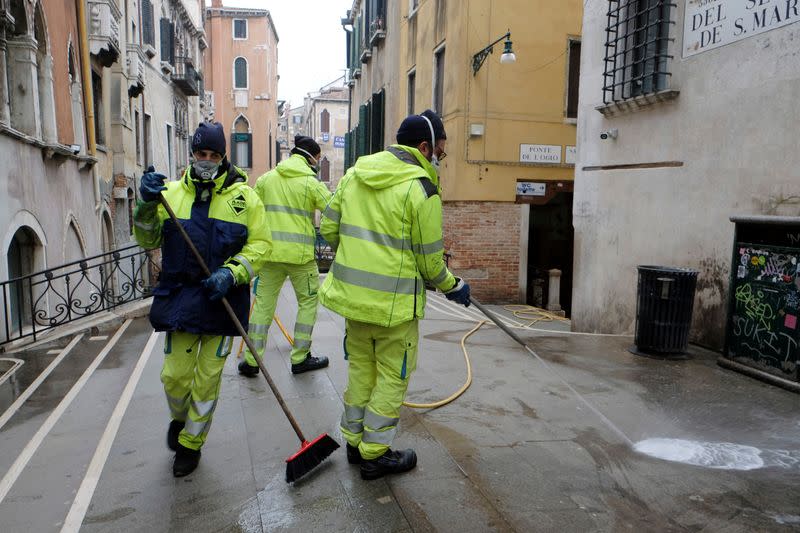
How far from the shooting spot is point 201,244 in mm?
3166

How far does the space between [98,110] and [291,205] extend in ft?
35.5

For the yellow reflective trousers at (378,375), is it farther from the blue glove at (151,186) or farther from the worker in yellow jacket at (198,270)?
the blue glove at (151,186)

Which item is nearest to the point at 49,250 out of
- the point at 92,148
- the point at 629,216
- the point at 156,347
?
the point at 92,148

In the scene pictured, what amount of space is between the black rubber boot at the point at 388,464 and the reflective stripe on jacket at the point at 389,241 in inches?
28.9

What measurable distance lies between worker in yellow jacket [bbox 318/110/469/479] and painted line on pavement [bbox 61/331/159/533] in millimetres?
1346

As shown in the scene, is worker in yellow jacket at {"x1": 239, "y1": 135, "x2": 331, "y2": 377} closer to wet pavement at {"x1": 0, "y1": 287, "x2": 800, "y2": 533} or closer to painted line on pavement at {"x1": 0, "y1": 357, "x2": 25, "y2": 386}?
wet pavement at {"x1": 0, "y1": 287, "x2": 800, "y2": 533}

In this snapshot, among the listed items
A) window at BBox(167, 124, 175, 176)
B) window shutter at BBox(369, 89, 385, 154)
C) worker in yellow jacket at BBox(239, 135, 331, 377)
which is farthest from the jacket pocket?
window at BBox(167, 124, 175, 176)

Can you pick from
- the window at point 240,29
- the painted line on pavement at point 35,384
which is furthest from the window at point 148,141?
the window at point 240,29

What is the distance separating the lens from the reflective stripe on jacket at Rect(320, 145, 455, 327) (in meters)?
2.97

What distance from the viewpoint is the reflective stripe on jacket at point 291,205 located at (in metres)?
4.71

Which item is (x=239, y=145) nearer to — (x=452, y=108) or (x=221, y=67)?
(x=221, y=67)

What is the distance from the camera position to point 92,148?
11531 millimetres

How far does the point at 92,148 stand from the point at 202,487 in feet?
34.5

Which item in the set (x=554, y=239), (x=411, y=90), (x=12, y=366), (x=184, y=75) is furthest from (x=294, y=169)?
(x=184, y=75)
